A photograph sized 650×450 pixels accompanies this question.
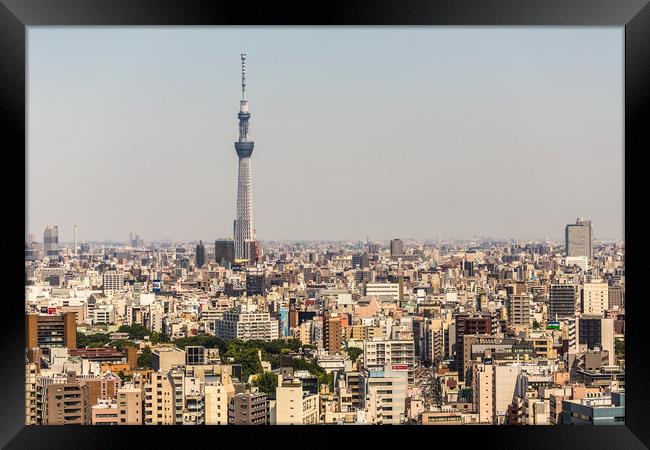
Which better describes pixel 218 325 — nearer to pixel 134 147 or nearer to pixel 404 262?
pixel 404 262

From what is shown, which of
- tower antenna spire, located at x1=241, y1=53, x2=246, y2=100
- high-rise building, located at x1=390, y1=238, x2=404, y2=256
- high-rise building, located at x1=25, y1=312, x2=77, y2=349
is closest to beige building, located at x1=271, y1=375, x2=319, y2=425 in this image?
high-rise building, located at x1=25, y1=312, x2=77, y2=349

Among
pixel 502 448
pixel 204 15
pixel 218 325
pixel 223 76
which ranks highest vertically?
pixel 223 76

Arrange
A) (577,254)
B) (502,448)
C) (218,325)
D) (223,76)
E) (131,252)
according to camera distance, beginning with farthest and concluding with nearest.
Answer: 1. (223,76)
2. (131,252)
3. (577,254)
4. (218,325)
5. (502,448)

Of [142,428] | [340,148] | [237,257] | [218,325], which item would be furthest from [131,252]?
[142,428]

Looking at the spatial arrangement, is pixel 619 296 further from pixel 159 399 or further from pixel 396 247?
pixel 396 247

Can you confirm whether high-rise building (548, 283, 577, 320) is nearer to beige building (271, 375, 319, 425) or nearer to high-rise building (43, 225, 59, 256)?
beige building (271, 375, 319, 425)
